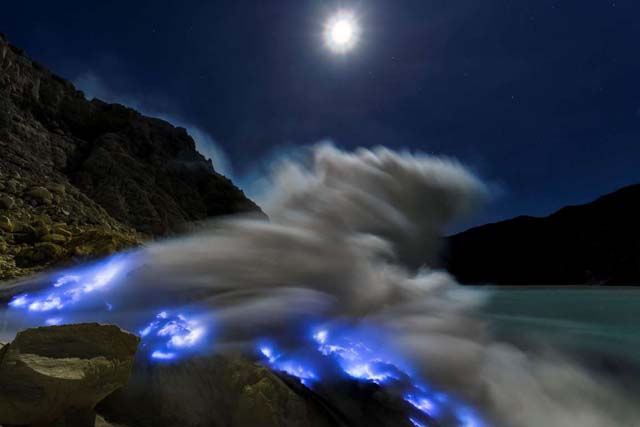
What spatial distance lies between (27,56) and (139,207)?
19.9 metres

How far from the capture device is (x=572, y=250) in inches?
6289

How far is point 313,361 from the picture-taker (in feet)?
29.0

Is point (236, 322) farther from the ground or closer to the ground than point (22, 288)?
closer to the ground

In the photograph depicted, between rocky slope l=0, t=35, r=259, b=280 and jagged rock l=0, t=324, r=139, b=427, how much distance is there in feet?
28.2

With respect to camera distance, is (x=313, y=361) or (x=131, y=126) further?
(x=131, y=126)

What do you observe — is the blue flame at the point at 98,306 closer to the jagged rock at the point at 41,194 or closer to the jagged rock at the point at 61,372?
the jagged rock at the point at 61,372

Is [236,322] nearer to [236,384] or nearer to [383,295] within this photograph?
[236,384]

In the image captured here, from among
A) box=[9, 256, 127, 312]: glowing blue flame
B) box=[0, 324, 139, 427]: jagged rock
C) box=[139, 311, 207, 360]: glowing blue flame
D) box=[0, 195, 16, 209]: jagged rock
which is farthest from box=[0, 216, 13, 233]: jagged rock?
box=[0, 324, 139, 427]: jagged rock

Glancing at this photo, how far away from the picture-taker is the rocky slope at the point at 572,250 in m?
138

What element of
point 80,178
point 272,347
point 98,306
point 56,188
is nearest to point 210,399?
point 272,347

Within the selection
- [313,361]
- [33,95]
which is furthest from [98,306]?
[33,95]

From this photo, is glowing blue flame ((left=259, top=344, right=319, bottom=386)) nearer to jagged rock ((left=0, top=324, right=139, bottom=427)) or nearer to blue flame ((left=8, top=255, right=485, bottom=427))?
blue flame ((left=8, top=255, right=485, bottom=427))

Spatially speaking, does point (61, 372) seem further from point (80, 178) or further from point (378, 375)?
point (80, 178)

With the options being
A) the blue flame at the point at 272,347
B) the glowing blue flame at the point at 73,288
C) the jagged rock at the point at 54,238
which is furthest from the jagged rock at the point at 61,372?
the jagged rock at the point at 54,238
